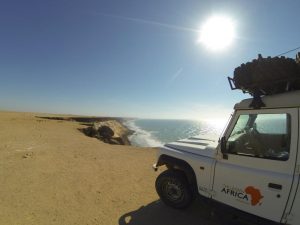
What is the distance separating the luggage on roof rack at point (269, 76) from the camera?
154 inches

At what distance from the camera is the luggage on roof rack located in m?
3.91

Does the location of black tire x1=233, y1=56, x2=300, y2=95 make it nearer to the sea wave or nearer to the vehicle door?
the vehicle door

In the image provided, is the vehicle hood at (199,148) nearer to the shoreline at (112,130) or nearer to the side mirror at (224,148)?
the side mirror at (224,148)

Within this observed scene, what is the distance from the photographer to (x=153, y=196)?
6.77 metres

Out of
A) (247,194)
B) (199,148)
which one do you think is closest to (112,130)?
(199,148)

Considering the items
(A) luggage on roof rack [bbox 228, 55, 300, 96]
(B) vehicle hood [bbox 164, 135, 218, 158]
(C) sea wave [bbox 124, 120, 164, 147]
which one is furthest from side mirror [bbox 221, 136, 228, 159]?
(C) sea wave [bbox 124, 120, 164, 147]

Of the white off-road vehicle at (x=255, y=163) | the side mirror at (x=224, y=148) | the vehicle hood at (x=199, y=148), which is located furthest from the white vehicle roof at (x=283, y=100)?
the vehicle hood at (x=199, y=148)

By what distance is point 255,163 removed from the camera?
4.07 metres

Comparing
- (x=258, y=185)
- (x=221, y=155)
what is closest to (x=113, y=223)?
(x=221, y=155)

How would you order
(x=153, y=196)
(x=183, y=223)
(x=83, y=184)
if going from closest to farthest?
(x=183, y=223), (x=153, y=196), (x=83, y=184)

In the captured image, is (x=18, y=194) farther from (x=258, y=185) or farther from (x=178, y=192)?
(x=258, y=185)

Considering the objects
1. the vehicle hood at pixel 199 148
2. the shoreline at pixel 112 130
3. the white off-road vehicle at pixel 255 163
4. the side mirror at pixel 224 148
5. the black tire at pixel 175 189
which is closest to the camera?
the white off-road vehicle at pixel 255 163

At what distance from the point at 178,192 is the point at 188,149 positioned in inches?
43.9

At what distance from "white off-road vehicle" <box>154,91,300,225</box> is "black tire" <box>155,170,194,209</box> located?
3cm
